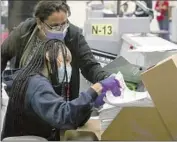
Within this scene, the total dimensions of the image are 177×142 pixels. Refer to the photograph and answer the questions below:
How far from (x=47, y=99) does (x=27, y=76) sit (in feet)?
0.69

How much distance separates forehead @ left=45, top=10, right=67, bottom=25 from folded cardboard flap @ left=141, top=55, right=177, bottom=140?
79 cm

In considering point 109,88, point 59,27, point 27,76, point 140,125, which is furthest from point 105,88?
point 59,27

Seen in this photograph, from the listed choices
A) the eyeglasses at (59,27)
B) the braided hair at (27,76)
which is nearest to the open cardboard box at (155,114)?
the braided hair at (27,76)

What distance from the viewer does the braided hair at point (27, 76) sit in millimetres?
1794

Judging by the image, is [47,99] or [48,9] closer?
[47,99]

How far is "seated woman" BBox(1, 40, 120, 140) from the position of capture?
163 centimetres

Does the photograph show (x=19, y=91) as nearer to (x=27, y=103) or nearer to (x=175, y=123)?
(x=27, y=103)

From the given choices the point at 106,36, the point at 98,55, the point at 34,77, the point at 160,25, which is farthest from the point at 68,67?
the point at 160,25

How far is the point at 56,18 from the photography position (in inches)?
88.8

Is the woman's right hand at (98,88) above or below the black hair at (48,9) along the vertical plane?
below

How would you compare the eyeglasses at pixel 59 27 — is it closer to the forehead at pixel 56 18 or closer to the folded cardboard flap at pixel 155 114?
the forehead at pixel 56 18

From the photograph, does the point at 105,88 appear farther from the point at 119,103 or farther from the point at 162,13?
the point at 162,13

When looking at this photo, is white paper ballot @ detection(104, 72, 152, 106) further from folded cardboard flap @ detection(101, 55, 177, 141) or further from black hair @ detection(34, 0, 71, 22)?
black hair @ detection(34, 0, 71, 22)

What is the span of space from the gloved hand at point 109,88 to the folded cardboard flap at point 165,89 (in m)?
0.17
